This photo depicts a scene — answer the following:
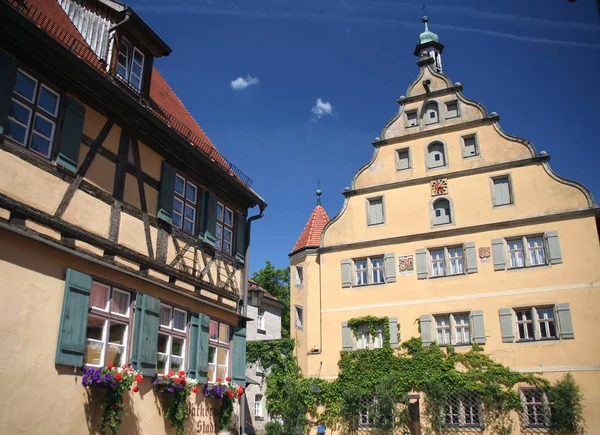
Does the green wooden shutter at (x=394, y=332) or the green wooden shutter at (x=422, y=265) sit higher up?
the green wooden shutter at (x=422, y=265)

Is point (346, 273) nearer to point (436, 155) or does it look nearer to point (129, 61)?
point (436, 155)

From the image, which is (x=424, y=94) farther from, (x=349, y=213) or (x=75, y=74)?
(x=75, y=74)

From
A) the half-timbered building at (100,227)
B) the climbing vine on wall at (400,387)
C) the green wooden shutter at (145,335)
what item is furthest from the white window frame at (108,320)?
the climbing vine on wall at (400,387)

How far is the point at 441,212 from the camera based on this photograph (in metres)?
23.2

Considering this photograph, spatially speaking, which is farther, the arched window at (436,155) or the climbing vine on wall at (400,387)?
the arched window at (436,155)

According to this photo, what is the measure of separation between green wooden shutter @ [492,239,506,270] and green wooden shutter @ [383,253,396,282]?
12.6 feet

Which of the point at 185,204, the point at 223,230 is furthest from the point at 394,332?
the point at 185,204

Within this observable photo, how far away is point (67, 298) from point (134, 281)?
6.23ft

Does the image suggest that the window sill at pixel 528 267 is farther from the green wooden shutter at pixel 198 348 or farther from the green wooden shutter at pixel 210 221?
the green wooden shutter at pixel 198 348

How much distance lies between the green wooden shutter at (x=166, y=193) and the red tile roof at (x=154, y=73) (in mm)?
947

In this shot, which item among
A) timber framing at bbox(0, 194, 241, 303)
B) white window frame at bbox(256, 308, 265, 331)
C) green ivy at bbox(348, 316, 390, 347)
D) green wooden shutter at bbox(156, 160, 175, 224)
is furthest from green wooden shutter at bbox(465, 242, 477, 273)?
green wooden shutter at bbox(156, 160, 175, 224)

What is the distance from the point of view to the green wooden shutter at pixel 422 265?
888 inches

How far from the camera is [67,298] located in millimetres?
9367

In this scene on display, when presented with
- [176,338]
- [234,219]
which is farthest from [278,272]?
[176,338]
